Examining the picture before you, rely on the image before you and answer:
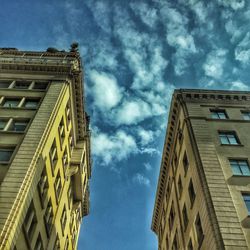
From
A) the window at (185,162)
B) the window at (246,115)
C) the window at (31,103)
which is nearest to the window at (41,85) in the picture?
the window at (31,103)

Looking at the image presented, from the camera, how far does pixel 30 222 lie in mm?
27922

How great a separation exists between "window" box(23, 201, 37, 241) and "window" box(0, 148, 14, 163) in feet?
15.4

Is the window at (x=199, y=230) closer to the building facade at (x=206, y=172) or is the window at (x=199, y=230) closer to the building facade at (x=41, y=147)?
the building facade at (x=206, y=172)

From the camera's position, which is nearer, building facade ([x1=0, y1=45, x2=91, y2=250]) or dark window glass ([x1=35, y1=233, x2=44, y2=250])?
building facade ([x1=0, y1=45, x2=91, y2=250])

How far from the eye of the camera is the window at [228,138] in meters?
33.8

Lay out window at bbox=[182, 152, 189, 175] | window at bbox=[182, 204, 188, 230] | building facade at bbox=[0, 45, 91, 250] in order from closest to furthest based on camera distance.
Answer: building facade at bbox=[0, 45, 91, 250]
window at bbox=[182, 204, 188, 230]
window at bbox=[182, 152, 189, 175]

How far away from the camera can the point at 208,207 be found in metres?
26.5

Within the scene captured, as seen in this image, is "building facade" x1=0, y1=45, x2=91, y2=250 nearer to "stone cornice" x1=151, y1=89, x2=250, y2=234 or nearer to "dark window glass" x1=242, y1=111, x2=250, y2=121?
"stone cornice" x1=151, y1=89, x2=250, y2=234

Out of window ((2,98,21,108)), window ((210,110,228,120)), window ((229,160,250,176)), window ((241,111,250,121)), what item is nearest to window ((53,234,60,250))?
window ((2,98,21,108))

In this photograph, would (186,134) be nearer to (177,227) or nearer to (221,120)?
(221,120)

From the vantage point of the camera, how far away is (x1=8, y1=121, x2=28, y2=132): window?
33.0 metres

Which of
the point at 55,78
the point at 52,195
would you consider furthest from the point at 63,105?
the point at 52,195

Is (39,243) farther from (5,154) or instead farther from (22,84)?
(22,84)

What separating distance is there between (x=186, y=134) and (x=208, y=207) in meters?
11.3
